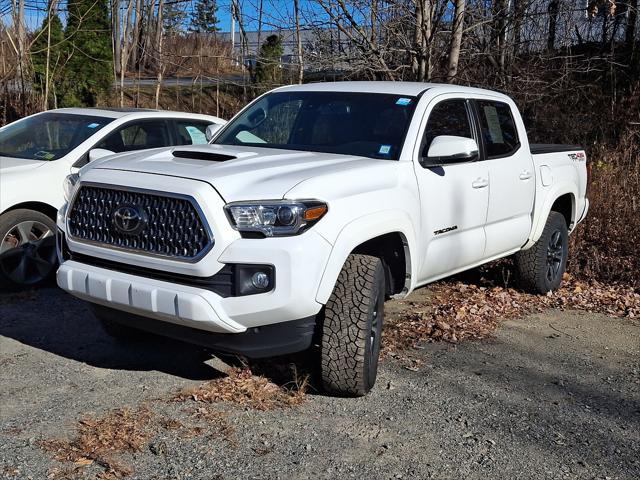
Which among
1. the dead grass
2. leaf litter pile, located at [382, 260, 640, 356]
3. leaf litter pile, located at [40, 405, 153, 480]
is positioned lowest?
leaf litter pile, located at [382, 260, 640, 356]

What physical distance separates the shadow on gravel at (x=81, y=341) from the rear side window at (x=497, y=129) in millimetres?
2767

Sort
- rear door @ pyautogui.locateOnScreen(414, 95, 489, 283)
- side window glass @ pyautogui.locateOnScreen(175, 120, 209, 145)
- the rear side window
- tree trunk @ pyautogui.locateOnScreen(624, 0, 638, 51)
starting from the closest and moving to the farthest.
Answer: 1. rear door @ pyautogui.locateOnScreen(414, 95, 489, 283)
2. the rear side window
3. side window glass @ pyautogui.locateOnScreen(175, 120, 209, 145)
4. tree trunk @ pyautogui.locateOnScreen(624, 0, 638, 51)

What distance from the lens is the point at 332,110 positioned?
5453 millimetres

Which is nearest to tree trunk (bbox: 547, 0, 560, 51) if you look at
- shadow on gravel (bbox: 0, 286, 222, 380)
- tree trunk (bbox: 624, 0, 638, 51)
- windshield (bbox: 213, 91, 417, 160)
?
tree trunk (bbox: 624, 0, 638, 51)

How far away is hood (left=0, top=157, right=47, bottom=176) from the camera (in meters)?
6.32

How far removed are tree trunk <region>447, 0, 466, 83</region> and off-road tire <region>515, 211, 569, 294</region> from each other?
439cm

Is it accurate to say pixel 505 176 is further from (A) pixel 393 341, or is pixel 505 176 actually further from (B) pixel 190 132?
(B) pixel 190 132

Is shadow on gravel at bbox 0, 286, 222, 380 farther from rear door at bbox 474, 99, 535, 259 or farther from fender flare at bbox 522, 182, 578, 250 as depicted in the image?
fender flare at bbox 522, 182, 578, 250

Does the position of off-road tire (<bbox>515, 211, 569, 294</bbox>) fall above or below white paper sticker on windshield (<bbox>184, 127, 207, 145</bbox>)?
below

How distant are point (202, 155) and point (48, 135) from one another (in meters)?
3.14

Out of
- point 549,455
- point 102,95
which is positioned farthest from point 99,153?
point 102,95

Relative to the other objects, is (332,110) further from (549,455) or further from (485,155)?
(549,455)

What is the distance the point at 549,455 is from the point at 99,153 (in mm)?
4067

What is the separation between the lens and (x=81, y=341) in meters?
5.36
